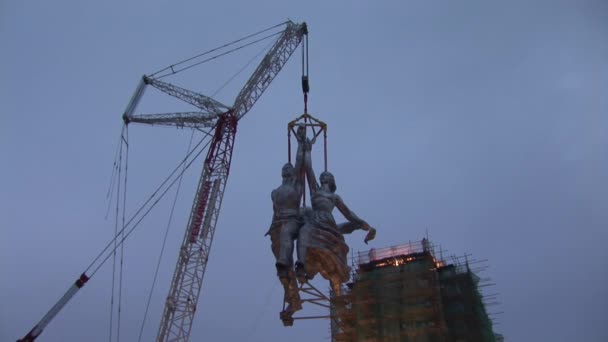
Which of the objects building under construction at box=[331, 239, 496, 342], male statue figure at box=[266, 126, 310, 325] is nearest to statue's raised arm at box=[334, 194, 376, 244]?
male statue figure at box=[266, 126, 310, 325]

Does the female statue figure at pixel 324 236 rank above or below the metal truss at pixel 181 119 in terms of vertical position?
below

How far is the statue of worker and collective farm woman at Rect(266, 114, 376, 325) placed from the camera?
1688 centimetres

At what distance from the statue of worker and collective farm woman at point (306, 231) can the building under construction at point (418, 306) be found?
9201mm

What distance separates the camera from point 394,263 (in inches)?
1356

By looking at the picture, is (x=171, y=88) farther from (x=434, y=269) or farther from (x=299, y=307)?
(x=299, y=307)

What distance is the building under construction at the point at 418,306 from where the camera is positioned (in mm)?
28203

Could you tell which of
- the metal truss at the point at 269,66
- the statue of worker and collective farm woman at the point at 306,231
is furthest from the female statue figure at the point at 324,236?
the metal truss at the point at 269,66

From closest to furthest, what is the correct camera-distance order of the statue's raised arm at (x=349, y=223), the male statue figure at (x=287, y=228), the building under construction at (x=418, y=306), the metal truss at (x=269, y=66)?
the male statue figure at (x=287, y=228)
the statue's raised arm at (x=349, y=223)
the building under construction at (x=418, y=306)
the metal truss at (x=269, y=66)

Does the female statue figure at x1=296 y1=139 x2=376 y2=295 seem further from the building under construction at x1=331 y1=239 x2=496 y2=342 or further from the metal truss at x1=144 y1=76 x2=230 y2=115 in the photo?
the metal truss at x1=144 y1=76 x2=230 y2=115

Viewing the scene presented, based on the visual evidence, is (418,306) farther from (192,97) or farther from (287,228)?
(192,97)

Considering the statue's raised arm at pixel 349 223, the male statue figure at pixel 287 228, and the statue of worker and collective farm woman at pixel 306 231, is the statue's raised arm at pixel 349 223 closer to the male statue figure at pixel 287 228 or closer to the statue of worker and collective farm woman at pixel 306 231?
the statue of worker and collective farm woman at pixel 306 231

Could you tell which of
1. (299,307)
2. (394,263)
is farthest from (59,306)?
(299,307)

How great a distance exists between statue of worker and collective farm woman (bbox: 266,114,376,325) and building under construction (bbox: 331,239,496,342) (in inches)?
362

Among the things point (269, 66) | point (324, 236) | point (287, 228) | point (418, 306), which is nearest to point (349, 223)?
point (324, 236)
